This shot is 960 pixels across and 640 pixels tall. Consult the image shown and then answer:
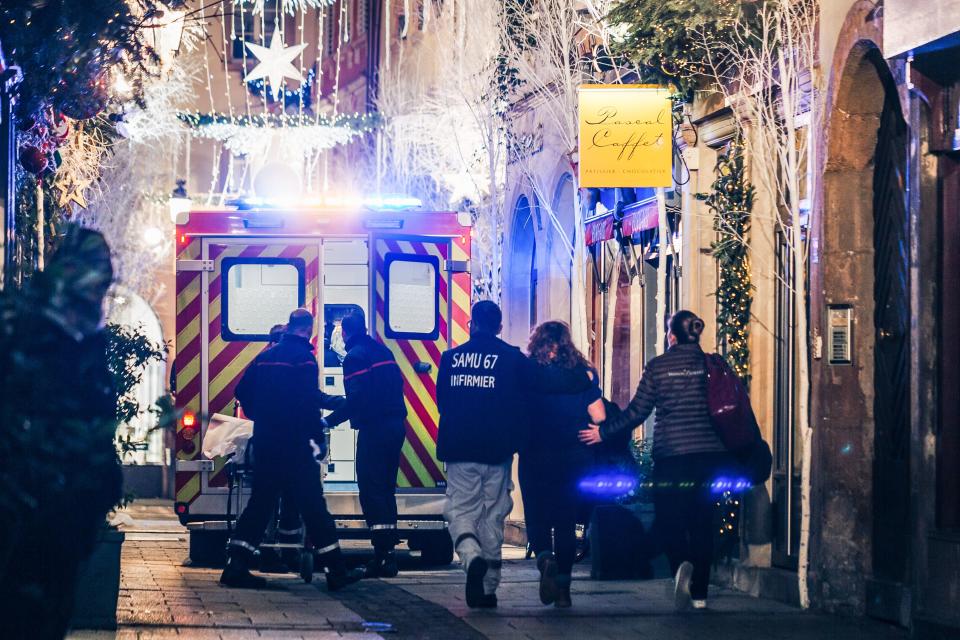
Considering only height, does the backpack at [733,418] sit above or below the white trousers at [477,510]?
above

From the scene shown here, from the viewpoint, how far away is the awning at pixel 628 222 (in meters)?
16.5

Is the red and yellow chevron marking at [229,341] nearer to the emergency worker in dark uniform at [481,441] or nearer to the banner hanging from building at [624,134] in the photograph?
the banner hanging from building at [624,134]

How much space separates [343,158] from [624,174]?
85.0 feet

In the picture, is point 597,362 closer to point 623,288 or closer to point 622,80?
point 623,288

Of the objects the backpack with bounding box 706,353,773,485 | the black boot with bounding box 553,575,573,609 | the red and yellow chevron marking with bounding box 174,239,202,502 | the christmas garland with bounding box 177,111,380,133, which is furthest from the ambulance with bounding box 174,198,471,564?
the christmas garland with bounding box 177,111,380,133

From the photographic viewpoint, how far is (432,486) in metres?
14.0

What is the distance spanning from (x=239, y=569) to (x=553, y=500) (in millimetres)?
2394

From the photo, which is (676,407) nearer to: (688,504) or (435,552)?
(688,504)

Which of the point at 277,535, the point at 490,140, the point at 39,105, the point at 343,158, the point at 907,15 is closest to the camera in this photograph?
the point at 907,15

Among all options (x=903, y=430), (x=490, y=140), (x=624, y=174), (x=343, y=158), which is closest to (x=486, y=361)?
(x=903, y=430)

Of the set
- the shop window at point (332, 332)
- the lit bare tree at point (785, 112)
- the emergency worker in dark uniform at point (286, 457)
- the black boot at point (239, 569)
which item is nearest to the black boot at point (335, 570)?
the emergency worker in dark uniform at point (286, 457)

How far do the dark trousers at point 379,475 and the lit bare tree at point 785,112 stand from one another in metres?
2.98

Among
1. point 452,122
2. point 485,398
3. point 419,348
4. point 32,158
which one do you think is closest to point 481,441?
point 485,398

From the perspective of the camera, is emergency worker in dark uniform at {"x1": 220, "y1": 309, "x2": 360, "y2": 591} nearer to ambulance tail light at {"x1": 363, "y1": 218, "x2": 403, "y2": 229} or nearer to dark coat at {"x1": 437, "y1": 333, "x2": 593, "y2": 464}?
dark coat at {"x1": 437, "y1": 333, "x2": 593, "y2": 464}
